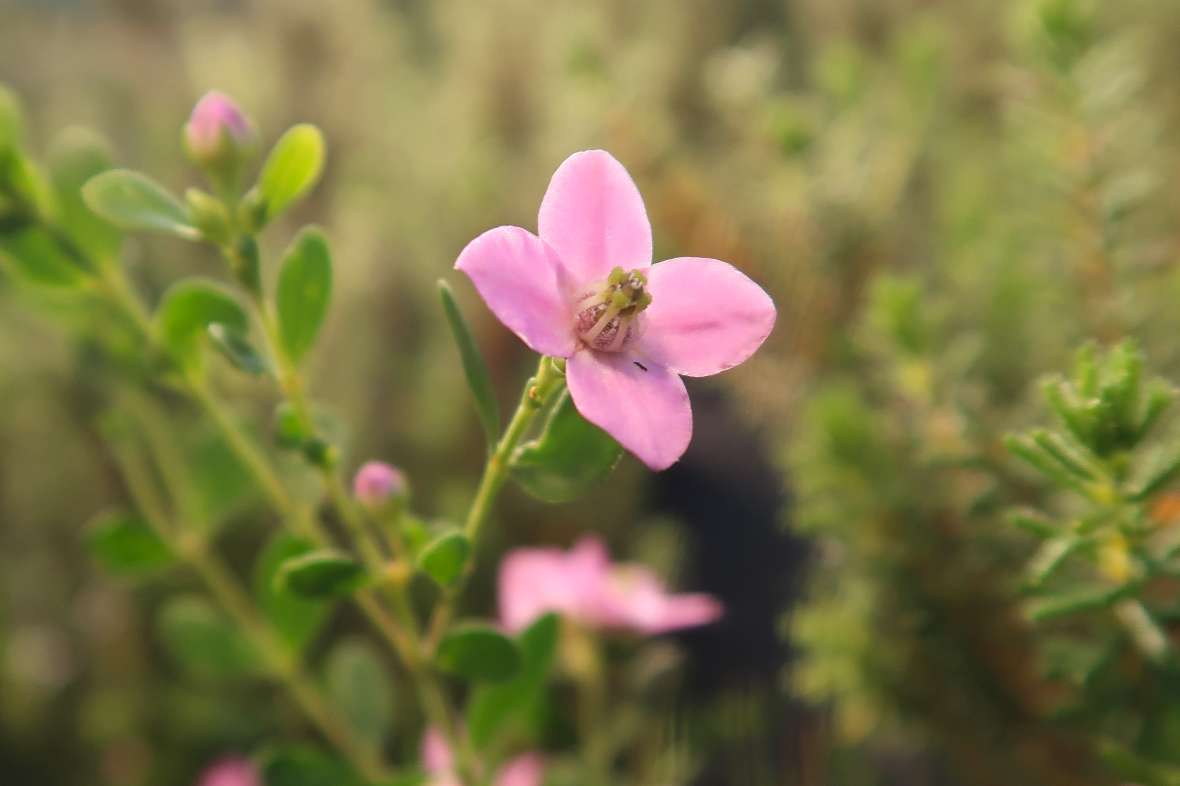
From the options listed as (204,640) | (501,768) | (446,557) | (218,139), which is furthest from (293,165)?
(501,768)

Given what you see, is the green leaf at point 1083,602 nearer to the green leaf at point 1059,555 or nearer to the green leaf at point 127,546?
the green leaf at point 1059,555

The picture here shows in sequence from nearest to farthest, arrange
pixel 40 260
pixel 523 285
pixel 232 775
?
pixel 523 285 → pixel 40 260 → pixel 232 775

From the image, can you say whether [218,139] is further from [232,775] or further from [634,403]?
[232,775]

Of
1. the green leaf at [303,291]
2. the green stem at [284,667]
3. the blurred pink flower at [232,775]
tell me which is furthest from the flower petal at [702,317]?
the blurred pink flower at [232,775]

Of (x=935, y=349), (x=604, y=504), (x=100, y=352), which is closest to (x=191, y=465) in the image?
(x=100, y=352)

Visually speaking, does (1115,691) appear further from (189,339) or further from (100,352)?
(100,352)

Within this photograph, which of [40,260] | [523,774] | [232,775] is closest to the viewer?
[40,260]
